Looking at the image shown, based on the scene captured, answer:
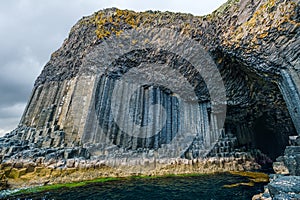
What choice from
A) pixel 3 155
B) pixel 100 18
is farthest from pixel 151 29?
pixel 3 155

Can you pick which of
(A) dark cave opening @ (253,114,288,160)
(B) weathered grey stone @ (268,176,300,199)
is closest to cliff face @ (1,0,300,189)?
(A) dark cave opening @ (253,114,288,160)

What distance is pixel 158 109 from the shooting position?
19391 mm

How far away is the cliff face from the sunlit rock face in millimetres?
95

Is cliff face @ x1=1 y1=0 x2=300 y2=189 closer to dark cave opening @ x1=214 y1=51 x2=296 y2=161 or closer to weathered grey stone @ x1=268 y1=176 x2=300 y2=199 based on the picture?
dark cave opening @ x1=214 y1=51 x2=296 y2=161

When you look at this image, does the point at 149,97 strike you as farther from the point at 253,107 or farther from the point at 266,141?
the point at 266,141

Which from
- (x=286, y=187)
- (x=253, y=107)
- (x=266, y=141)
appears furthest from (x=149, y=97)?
(x=266, y=141)

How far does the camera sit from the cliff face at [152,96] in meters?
16.1

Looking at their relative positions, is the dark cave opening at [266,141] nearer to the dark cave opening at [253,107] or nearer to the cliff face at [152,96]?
the dark cave opening at [253,107]

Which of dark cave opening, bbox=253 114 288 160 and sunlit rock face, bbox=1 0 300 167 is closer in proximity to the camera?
sunlit rock face, bbox=1 0 300 167

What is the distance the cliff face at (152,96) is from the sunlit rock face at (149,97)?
0.31 feet

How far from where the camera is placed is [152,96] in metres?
19.5

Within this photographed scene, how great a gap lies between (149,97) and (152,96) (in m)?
0.32

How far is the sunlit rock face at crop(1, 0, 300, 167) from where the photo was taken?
16.1 meters

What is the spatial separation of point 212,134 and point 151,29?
12.1m
